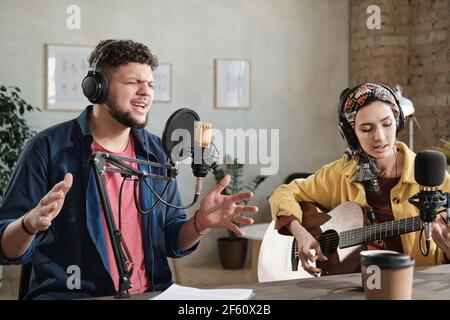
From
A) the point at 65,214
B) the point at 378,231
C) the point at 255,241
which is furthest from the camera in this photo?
the point at 255,241

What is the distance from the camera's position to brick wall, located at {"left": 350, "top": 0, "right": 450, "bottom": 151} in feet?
16.3

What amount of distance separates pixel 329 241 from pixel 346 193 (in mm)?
205

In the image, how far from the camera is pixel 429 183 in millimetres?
1377

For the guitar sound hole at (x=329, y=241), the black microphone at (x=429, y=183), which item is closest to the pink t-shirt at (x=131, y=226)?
the guitar sound hole at (x=329, y=241)

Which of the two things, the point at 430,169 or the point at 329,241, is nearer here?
the point at 430,169

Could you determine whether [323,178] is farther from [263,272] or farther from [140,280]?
[140,280]

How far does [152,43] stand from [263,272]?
3.61m

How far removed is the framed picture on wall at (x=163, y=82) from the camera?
209 inches

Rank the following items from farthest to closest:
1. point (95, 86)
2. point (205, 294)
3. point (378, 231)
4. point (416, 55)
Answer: point (416, 55) → point (378, 231) → point (95, 86) → point (205, 294)

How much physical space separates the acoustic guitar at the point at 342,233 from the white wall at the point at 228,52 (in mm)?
3338

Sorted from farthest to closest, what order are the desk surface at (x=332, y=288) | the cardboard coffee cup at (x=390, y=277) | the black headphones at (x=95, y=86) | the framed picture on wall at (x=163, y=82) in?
the framed picture on wall at (x=163, y=82)
the black headphones at (x=95, y=86)
the desk surface at (x=332, y=288)
the cardboard coffee cup at (x=390, y=277)

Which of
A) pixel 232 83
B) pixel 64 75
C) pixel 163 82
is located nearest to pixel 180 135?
pixel 64 75

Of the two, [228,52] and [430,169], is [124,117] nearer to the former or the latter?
[430,169]

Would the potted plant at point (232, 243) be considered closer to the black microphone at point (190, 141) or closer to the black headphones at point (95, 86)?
the black headphones at point (95, 86)
